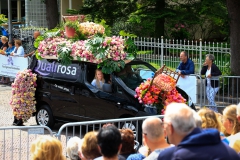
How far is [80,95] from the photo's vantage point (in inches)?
462

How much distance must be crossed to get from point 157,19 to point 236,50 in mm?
7328

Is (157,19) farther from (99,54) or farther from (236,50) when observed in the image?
(99,54)

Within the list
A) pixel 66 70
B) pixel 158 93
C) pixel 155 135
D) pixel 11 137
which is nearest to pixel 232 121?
pixel 155 135

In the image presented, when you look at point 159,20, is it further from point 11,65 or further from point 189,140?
point 189,140

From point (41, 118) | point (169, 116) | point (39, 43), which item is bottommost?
point (41, 118)

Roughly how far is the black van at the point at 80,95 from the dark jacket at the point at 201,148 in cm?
603

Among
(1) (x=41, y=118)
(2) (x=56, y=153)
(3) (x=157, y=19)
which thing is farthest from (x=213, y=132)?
(3) (x=157, y=19)

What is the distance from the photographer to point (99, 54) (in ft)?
37.7

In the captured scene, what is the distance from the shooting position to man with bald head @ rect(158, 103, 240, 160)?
445 cm

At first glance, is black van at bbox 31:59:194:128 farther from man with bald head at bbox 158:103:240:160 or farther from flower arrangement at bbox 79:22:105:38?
man with bald head at bbox 158:103:240:160

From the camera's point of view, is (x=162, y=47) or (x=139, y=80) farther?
(x=162, y=47)

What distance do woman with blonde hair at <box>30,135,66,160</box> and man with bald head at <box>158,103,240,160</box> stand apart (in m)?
1.14

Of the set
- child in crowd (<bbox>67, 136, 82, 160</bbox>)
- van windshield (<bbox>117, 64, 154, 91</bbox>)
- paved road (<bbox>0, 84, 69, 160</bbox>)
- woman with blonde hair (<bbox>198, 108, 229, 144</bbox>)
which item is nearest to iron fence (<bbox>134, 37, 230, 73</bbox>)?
paved road (<bbox>0, 84, 69, 160</bbox>)

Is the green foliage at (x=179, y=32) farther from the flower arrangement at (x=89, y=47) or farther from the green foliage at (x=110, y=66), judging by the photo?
A: the green foliage at (x=110, y=66)
